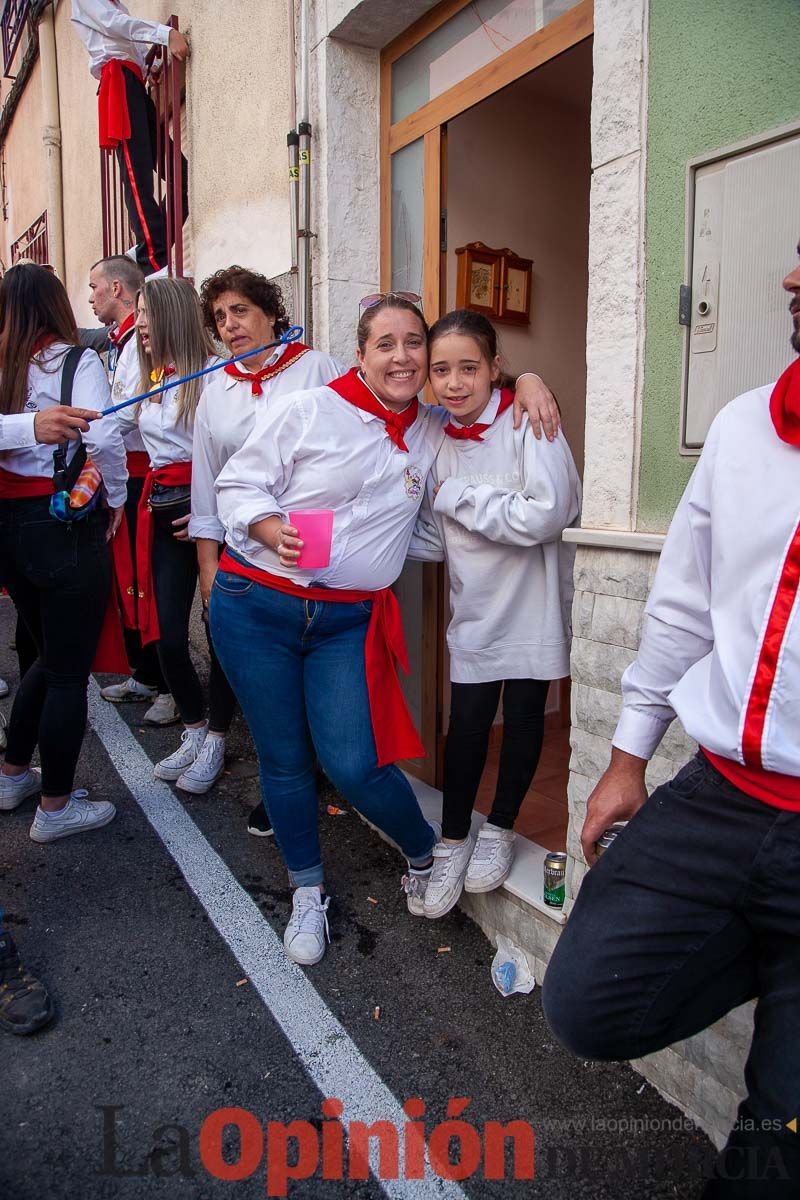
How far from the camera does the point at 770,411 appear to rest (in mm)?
1417

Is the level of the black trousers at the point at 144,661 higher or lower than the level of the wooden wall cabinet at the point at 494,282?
lower

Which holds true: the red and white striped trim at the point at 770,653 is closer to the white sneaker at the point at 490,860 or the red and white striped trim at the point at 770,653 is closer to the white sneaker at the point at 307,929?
the white sneaker at the point at 490,860

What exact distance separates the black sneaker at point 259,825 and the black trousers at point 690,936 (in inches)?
78.5

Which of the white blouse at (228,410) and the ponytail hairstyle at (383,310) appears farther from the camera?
the white blouse at (228,410)

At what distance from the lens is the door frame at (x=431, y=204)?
3.22 meters

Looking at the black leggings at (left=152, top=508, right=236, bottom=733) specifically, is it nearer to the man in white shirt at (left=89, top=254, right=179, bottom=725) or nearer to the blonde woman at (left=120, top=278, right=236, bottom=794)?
the blonde woman at (left=120, top=278, right=236, bottom=794)

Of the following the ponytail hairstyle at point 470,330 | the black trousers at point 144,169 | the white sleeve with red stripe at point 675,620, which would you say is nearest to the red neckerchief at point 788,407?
the white sleeve with red stripe at point 675,620

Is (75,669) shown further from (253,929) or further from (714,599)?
(714,599)

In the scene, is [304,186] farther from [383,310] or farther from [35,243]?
[35,243]

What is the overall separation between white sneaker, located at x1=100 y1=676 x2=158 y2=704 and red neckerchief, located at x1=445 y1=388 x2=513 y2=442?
9.40 ft

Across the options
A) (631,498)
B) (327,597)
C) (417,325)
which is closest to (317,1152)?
(327,597)

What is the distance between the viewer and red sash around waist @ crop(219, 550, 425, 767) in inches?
99.2

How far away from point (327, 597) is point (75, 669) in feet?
3.97

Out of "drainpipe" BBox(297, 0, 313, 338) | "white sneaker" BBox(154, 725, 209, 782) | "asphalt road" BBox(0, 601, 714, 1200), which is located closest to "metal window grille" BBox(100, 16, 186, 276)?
"drainpipe" BBox(297, 0, 313, 338)
